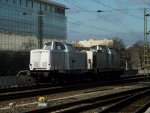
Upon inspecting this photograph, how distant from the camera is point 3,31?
9844 centimetres

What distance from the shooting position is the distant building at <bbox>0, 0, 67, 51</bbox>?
325ft

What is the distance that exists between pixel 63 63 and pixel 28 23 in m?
71.8

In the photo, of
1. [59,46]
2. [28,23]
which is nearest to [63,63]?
[59,46]

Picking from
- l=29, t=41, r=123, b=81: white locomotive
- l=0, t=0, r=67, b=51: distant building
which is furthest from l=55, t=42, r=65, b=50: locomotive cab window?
l=0, t=0, r=67, b=51: distant building

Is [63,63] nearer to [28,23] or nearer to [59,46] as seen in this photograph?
[59,46]

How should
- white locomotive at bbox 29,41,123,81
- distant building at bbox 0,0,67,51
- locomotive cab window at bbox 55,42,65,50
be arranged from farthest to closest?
distant building at bbox 0,0,67,51
locomotive cab window at bbox 55,42,65,50
white locomotive at bbox 29,41,123,81

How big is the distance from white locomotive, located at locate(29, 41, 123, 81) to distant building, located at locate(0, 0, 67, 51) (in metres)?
53.0

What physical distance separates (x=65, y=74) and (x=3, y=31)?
2577 inches

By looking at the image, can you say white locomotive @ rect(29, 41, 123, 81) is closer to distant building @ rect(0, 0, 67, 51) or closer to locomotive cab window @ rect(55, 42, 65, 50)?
locomotive cab window @ rect(55, 42, 65, 50)

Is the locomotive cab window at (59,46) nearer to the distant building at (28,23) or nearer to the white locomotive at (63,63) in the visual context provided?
the white locomotive at (63,63)

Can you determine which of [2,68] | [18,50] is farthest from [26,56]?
[2,68]

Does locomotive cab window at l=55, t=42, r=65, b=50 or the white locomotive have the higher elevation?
locomotive cab window at l=55, t=42, r=65, b=50

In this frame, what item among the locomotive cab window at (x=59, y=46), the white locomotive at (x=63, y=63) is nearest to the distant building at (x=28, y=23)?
the white locomotive at (x=63, y=63)

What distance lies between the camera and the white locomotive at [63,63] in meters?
33.9
